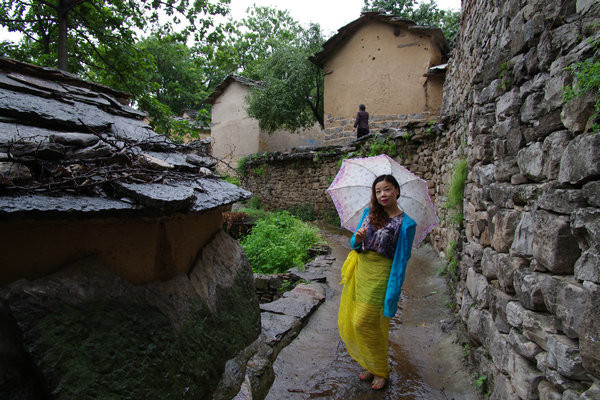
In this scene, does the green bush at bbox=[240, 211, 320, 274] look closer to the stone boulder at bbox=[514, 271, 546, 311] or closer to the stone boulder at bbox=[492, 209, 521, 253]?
the stone boulder at bbox=[492, 209, 521, 253]

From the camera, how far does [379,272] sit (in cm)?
249

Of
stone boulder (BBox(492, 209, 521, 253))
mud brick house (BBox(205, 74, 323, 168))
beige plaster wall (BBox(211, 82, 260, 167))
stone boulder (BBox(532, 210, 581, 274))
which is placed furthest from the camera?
beige plaster wall (BBox(211, 82, 260, 167))

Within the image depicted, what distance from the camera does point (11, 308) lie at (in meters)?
1.17

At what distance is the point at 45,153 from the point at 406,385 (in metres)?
2.79

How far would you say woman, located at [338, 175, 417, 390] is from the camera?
241 centimetres

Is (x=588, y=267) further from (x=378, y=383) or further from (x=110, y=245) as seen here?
(x=110, y=245)

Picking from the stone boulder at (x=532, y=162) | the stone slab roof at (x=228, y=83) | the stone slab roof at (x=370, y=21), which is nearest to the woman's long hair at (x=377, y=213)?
the stone boulder at (x=532, y=162)

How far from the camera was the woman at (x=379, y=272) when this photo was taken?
2406 millimetres

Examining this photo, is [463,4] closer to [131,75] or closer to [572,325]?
[572,325]

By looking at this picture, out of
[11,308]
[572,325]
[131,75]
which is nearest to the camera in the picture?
[11,308]

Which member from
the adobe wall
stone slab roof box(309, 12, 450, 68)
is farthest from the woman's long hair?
stone slab roof box(309, 12, 450, 68)

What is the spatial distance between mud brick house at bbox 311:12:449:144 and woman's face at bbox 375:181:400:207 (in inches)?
352

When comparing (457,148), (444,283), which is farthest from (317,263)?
(457,148)

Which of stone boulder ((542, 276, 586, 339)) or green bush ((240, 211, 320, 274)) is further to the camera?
green bush ((240, 211, 320, 274))
